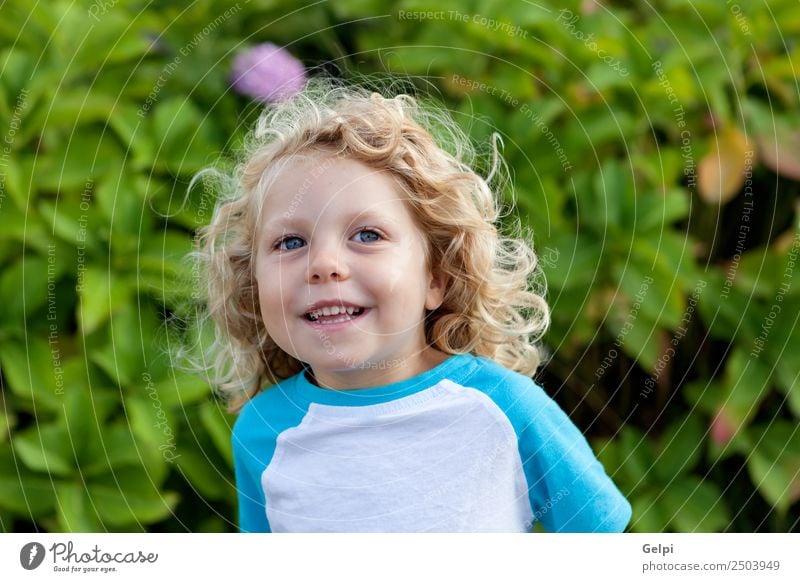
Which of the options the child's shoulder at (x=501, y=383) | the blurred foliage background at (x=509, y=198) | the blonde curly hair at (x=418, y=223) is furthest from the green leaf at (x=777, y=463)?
the child's shoulder at (x=501, y=383)

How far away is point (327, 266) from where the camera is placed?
0.61 metres

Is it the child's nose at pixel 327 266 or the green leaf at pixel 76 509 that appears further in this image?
the green leaf at pixel 76 509

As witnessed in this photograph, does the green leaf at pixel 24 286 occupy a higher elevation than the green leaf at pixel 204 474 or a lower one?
higher

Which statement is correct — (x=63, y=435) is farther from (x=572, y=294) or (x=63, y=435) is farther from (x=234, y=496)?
(x=572, y=294)

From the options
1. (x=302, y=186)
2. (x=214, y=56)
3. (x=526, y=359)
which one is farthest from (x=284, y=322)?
(x=214, y=56)

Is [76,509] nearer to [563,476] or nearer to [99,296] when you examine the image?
[99,296]

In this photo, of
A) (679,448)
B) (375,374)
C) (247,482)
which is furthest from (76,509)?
(679,448)

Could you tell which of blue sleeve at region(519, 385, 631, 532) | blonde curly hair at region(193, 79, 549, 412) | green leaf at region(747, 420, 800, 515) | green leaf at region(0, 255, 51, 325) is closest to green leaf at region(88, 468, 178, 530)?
green leaf at region(0, 255, 51, 325)

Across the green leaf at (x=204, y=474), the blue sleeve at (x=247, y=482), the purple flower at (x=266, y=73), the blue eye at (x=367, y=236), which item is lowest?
the green leaf at (x=204, y=474)

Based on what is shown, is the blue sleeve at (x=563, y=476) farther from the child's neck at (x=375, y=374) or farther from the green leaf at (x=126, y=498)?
the green leaf at (x=126, y=498)

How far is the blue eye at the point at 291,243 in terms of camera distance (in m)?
0.64

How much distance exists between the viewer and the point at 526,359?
0.77m

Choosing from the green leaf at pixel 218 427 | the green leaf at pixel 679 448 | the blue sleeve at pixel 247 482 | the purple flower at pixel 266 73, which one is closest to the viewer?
the blue sleeve at pixel 247 482
